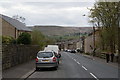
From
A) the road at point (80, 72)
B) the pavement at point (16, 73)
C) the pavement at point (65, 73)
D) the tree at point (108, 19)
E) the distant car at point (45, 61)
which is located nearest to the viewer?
the pavement at point (16, 73)

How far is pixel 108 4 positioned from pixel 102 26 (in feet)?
15.5

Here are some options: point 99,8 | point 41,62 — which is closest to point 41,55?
point 41,62

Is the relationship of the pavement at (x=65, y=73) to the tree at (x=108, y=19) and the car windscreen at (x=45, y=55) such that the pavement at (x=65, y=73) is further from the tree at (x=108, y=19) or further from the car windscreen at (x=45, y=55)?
the tree at (x=108, y=19)

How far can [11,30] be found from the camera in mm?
64000

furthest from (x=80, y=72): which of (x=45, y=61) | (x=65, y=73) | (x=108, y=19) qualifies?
(x=108, y=19)

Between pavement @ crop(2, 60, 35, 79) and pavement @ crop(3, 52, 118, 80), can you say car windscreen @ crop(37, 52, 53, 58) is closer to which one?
pavement @ crop(3, 52, 118, 80)

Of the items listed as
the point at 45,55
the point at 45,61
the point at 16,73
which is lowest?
the point at 16,73

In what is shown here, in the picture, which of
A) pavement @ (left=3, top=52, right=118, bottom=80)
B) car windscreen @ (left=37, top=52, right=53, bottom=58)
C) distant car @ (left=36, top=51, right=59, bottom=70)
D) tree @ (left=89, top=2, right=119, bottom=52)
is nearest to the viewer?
pavement @ (left=3, top=52, right=118, bottom=80)

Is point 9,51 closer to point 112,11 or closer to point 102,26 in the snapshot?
point 112,11

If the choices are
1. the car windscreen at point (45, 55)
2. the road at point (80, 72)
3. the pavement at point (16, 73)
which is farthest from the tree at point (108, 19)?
the pavement at point (16, 73)

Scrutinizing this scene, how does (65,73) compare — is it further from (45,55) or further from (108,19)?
(108,19)

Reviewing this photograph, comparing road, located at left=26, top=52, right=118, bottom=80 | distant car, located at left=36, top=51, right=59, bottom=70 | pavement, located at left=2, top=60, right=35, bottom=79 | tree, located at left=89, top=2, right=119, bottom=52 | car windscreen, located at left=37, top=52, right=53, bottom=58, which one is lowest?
road, located at left=26, top=52, right=118, bottom=80

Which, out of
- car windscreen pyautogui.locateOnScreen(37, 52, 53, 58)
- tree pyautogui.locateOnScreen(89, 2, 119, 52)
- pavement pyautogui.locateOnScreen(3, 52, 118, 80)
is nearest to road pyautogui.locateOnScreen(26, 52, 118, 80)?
pavement pyautogui.locateOnScreen(3, 52, 118, 80)

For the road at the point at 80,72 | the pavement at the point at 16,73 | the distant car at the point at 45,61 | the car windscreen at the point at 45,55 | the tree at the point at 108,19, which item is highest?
the tree at the point at 108,19
